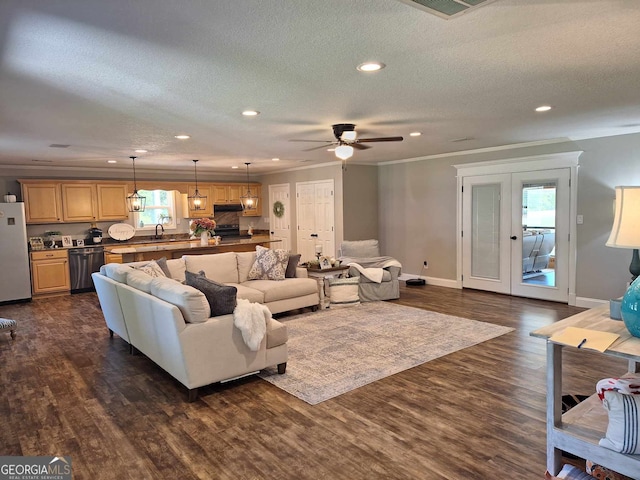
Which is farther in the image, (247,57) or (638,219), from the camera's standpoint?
(247,57)

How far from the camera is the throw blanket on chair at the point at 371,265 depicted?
6.52 meters

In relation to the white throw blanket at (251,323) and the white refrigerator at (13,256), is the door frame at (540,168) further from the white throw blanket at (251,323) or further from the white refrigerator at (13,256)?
the white refrigerator at (13,256)

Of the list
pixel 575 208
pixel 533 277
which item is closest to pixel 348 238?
pixel 533 277

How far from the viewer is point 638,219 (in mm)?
2180

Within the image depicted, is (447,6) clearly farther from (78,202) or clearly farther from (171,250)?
(78,202)

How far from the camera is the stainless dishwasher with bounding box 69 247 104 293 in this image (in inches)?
306

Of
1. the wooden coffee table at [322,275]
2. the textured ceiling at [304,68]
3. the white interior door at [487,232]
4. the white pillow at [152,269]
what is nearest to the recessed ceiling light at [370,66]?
the textured ceiling at [304,68]

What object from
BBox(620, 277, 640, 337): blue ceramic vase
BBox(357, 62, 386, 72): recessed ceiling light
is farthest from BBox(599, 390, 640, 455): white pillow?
BBox(357, 62, 386, 72): recessed ceiling light

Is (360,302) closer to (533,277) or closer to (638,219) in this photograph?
(533,277)

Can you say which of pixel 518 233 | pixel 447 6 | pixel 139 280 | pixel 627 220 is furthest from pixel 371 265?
pixel 447 6

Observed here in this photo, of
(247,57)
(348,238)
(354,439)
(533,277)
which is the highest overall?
(247,57)

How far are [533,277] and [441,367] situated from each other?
11.9 ft

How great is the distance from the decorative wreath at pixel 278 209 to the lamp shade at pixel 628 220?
26.8 ft

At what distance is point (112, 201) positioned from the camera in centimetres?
844
